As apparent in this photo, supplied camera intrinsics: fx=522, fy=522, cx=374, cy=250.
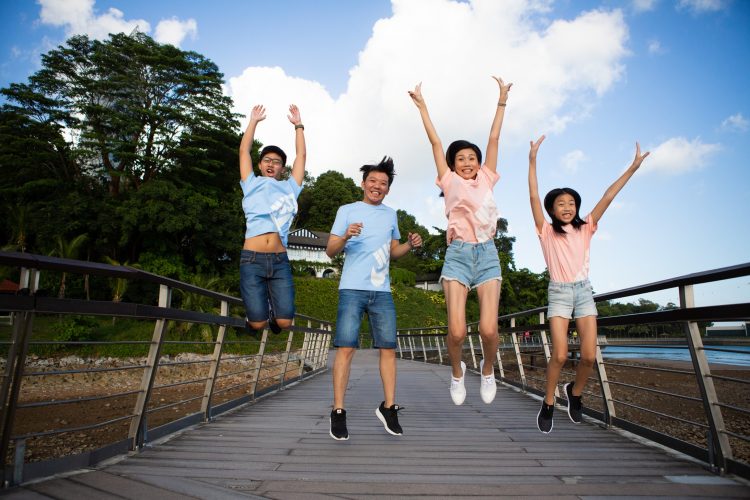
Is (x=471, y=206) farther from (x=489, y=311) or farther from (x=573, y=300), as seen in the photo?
(x=573, y=300)

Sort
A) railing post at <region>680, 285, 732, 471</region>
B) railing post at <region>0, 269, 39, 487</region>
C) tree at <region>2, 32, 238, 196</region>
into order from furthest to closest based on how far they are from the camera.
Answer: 1. tree at <region>2, 32, 238, 196</region>
2. railing post at <region>680, 285, 732, 471</region>
3. railing post at <region>0, 269, 39, 487</region>

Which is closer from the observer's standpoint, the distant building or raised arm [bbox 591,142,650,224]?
raised arm [bbox 591,142,650,224]

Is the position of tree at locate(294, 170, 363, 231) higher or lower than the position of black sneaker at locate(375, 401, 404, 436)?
higher

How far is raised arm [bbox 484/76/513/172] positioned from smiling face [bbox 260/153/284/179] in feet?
5.34

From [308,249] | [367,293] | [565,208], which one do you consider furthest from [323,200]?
[367,293]

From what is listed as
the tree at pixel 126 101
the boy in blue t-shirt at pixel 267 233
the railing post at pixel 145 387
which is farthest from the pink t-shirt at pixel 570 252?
the tree at pixel 126 101

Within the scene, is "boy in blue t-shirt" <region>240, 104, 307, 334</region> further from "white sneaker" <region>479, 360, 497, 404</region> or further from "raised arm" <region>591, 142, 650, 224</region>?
"raised arm" <region>591, 142, 650, 224</region>

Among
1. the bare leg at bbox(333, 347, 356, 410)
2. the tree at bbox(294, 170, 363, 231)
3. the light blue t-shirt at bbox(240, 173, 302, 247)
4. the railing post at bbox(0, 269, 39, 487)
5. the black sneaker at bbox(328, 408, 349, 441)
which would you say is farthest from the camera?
the tree at bbox(294, 170, 363, 231)

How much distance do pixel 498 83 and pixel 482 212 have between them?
107cm

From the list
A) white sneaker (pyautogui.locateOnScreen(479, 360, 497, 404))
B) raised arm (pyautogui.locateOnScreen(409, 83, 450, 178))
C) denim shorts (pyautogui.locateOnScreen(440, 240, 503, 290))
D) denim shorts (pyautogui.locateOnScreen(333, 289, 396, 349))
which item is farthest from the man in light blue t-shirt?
white sneaker (pyautogui.locateOnScreen(479, 360, 497, 404))

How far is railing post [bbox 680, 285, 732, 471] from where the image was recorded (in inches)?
97.0

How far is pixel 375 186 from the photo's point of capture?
3672 millimetres

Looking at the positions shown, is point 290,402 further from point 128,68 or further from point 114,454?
point 128,68

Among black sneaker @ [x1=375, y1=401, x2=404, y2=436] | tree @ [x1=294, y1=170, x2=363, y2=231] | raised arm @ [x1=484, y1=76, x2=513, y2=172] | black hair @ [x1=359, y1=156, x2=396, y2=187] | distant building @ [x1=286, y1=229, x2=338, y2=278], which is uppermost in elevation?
tree @ [x1=294, y1=170, x2=363, y2=231]
